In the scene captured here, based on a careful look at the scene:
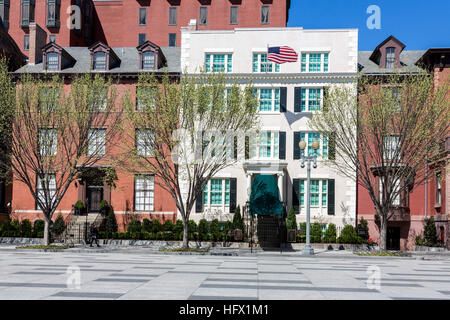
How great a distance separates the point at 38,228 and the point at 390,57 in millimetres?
28024

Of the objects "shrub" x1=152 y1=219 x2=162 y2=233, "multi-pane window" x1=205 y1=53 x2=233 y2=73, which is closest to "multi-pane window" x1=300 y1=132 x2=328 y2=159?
"multi-pane window" x1=205 y1=53 x2=233 y2=73

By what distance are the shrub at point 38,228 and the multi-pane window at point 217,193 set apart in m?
11.3

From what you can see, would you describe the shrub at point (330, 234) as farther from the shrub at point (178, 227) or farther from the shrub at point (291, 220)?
the shrub at point (178, 227)

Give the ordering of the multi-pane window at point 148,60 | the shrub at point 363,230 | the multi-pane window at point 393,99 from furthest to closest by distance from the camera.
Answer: the multi-pane window at point 148,60
the shrub at point 363,230
the multi-pane window at point 393,99

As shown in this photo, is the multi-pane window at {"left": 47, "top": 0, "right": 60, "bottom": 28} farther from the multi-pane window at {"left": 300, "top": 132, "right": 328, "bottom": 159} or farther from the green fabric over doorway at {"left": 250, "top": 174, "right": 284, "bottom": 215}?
the green fabric over doorway at {"left": 250, "top": 174, "right": 284, "bottom": 215}

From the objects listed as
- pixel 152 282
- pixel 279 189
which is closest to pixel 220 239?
pixel 279 189

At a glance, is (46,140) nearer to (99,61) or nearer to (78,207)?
(78,207)

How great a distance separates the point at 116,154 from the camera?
34.6m

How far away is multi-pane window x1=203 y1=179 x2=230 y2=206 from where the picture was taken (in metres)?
35.3

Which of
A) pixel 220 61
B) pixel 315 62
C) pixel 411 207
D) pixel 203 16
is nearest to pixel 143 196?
pixel 220 61

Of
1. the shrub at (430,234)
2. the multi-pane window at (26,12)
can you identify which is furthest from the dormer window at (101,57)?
the shrub at (430,234)

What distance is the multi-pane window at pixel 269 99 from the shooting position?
3588 centimetres

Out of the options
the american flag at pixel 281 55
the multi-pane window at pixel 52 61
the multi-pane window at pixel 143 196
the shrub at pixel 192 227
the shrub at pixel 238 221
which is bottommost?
the shrub at pixel 192 227
